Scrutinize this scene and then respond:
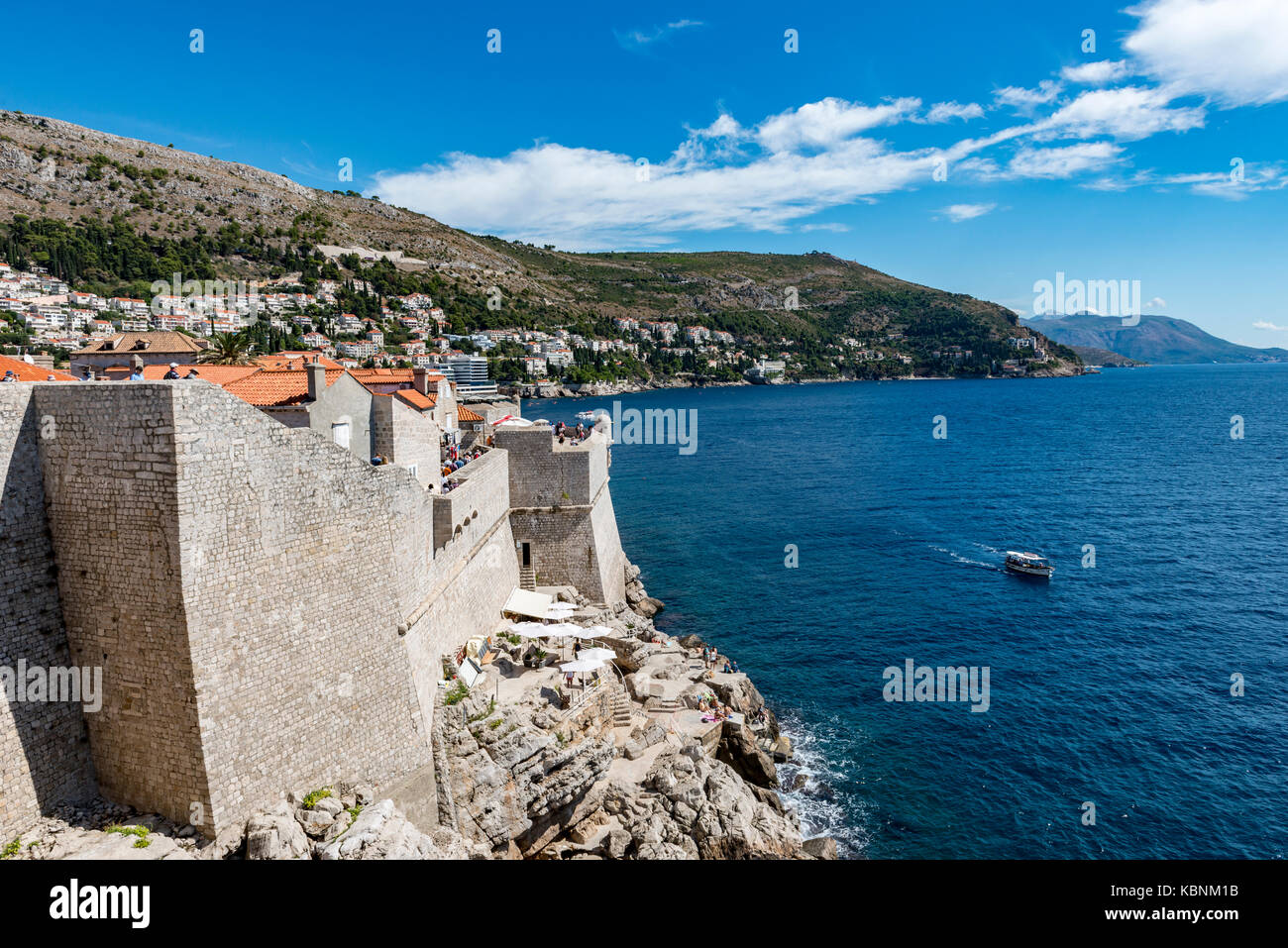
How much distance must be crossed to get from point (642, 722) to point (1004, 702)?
42.0ft

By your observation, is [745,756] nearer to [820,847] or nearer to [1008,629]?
[820,847]

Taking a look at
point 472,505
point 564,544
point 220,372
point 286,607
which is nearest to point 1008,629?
point 564,544

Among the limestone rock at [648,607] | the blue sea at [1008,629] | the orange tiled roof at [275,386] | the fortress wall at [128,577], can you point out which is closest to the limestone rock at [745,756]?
the blue sea at [1008,629]

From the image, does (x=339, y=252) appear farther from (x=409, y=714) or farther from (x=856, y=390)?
(x=409, y=714)

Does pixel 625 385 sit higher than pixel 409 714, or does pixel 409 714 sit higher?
pixel 625 385

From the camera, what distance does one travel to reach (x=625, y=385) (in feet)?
503

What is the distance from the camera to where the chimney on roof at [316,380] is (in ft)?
52.2

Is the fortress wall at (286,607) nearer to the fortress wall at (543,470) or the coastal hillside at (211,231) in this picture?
the fortress wall at (543,470)

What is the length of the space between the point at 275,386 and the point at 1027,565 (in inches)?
1308

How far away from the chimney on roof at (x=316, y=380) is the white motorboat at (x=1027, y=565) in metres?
32.5

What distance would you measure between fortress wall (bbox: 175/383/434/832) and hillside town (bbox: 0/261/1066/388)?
34.0 feet

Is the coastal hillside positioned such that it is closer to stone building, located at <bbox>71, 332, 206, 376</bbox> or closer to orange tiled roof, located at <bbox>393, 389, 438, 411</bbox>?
stone building, located at <bbox>71, 332, 206, 376</bbox>

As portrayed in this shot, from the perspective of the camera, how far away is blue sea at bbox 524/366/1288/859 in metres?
19.2
